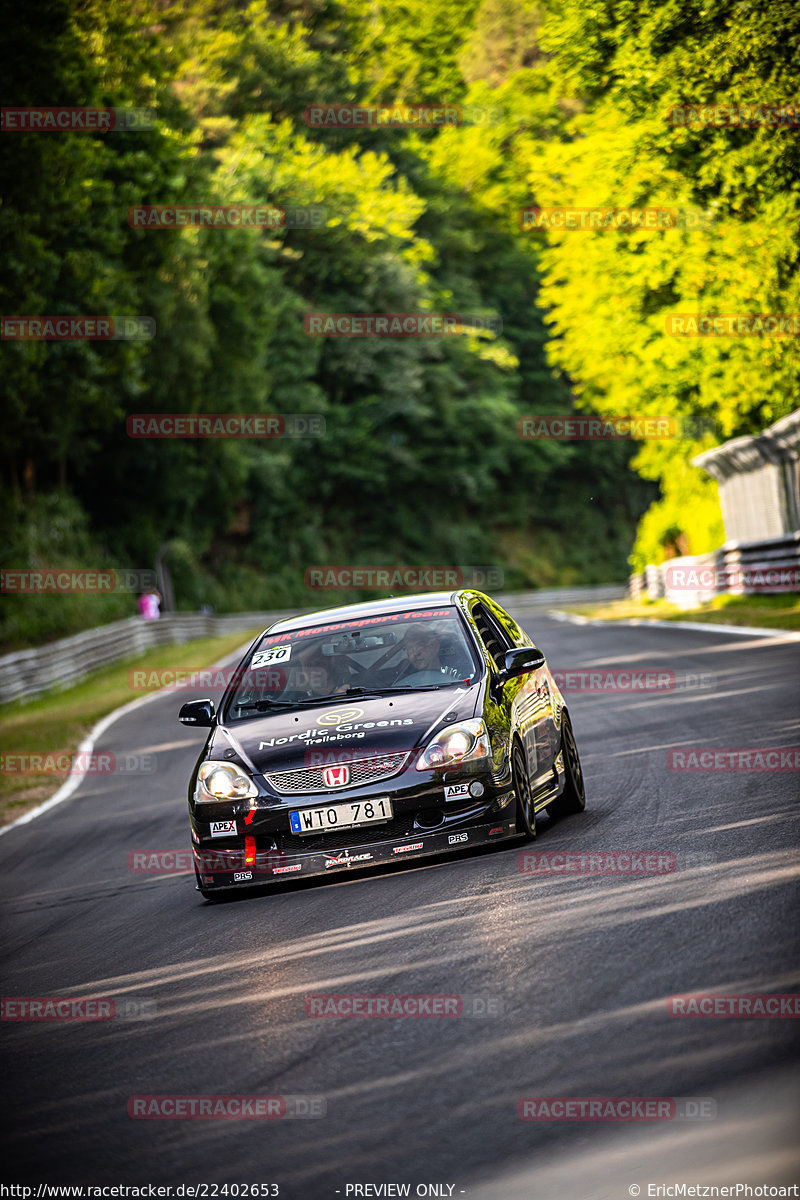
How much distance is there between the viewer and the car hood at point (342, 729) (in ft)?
27.6

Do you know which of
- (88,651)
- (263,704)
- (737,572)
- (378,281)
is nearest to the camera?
(263,704)

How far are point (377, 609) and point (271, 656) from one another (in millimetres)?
805

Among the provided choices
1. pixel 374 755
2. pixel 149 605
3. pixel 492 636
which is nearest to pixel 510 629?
pixel 492 636

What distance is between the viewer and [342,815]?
821 cm

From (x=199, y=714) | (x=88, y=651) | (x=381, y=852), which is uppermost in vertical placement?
(x=199, y=714)

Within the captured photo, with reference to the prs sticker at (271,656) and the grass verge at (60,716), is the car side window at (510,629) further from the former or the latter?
the grass verge at (60,716)

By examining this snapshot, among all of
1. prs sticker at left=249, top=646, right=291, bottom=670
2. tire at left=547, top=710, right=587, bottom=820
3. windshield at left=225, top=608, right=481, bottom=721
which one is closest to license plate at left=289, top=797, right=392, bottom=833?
windshield at left=225, top=608, right=481, bottom=721

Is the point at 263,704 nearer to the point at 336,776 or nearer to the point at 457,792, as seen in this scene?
the point at 336,776

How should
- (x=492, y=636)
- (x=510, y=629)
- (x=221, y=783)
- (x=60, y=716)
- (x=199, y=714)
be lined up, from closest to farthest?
(x=221, y=783), (x=199, y=714), (x=492, y=636), (x=510, y=629), (x=60, y=716)

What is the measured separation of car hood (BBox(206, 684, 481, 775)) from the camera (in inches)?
331

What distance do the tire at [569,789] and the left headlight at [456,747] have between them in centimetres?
139

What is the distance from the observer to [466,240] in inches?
3004

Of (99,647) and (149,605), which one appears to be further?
(149,605)

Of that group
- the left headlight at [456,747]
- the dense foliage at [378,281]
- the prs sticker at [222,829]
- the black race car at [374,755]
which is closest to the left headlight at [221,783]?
the black race car at [374,755]
